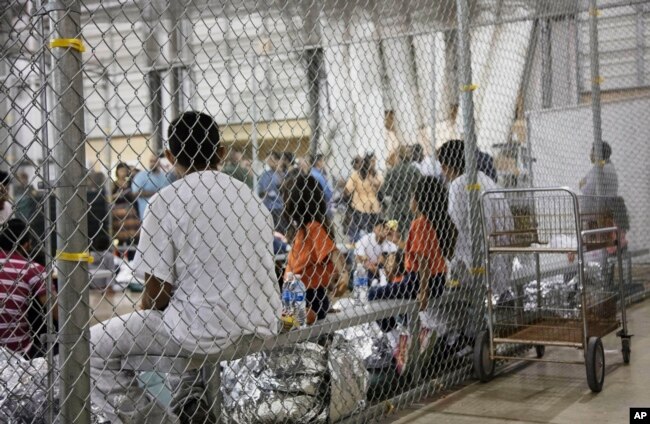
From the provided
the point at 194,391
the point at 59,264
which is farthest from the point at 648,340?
the point at 59,264

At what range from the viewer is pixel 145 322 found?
311cm

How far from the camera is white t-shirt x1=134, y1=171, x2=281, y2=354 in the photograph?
3.04 metres

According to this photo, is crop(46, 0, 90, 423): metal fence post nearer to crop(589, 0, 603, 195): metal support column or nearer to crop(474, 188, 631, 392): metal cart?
crop(474, 188, 631, 392): metal cart

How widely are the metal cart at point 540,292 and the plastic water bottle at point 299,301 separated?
120cm

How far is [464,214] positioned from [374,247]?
2.95 ft

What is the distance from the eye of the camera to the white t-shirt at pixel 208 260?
9.98ft

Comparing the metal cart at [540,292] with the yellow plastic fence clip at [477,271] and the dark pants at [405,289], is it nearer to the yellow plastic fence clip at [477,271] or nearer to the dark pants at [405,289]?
the yellow plastic fence clip at [477,271]

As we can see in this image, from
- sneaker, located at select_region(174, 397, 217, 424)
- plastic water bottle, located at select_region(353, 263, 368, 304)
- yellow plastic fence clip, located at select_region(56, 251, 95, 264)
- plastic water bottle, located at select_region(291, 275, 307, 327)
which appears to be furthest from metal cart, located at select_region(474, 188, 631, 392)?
yellow plastic fence clip, located at select_region(56, 251, 95, 264)

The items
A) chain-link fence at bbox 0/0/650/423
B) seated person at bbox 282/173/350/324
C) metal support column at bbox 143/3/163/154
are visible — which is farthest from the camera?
seated person at bbox 282/173/350/324

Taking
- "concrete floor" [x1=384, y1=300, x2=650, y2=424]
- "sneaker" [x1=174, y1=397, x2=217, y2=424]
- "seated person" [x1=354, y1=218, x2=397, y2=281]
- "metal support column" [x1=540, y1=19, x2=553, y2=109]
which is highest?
"metal support column" [x1=540, y1=19, x2=553, y2=109]

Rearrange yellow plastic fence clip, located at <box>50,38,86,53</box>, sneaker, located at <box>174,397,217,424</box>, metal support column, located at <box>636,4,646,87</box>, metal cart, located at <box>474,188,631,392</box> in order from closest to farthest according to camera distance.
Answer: yellow plastic fence clip, located at <box>50,38,86,53</box>, sneaker, located at <box>174,397,217,424</box>, metal cart, located at <box>474,188,631,392</box>, metal support column, located at <box>636,4,646,87</box>

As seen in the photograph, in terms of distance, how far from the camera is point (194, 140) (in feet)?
10.7

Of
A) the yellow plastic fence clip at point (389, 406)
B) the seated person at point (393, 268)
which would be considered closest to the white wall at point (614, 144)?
the seated person at point (393, 268)

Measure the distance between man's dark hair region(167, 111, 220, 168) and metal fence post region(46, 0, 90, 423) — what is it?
79cm
